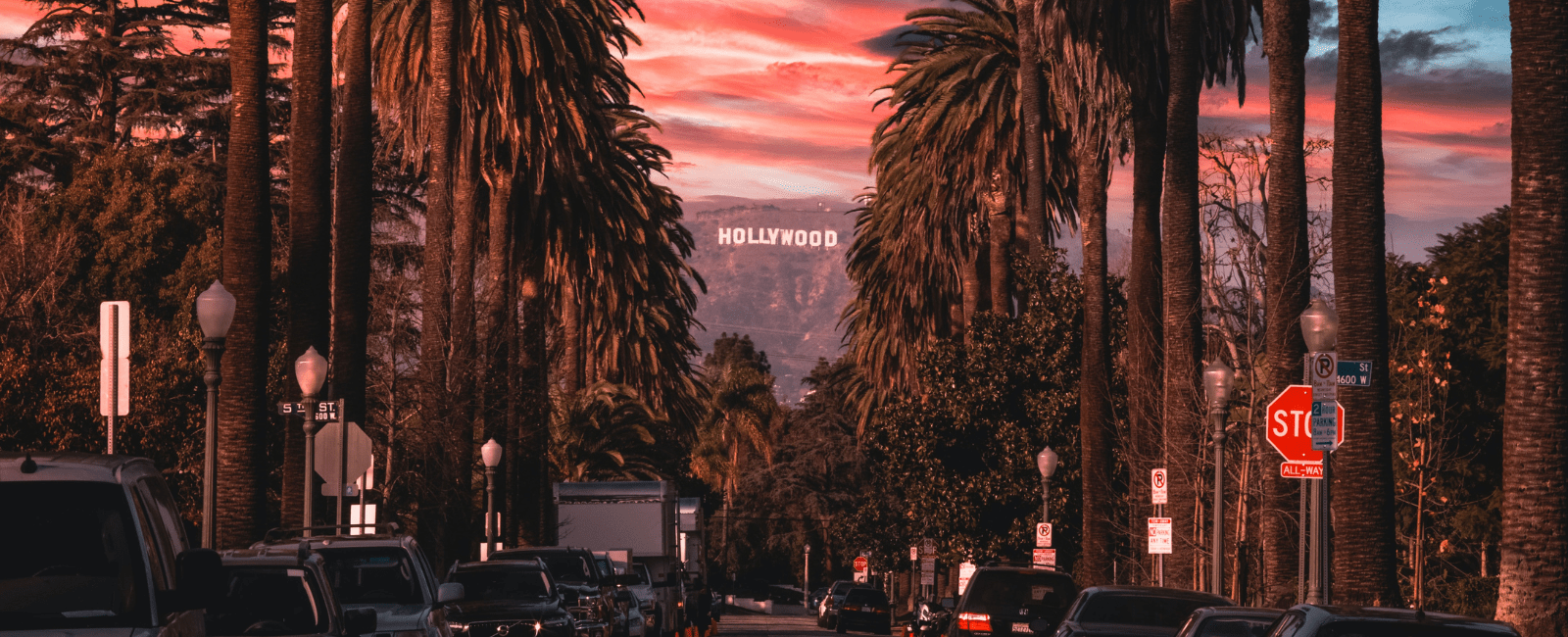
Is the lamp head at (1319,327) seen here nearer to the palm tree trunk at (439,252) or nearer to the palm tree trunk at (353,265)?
the palm tree trunk at (353,265)

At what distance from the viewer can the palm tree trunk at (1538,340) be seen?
14.9m

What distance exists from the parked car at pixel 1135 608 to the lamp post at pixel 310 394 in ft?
32.0

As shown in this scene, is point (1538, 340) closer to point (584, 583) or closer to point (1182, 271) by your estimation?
point (1182, 271)

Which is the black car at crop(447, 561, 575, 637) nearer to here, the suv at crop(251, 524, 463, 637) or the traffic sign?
the suv at crop(251, 524, 463, 637)

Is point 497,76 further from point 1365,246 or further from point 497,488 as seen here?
point 1365,246

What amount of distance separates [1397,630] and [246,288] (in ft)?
52.5

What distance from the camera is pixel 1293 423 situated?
63.1 ft

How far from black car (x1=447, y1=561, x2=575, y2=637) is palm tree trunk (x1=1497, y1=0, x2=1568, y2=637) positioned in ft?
33.7

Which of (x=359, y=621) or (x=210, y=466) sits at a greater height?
(x=210, y=466)

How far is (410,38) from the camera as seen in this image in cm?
3925

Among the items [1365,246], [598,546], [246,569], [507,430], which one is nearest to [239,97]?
[246,569]

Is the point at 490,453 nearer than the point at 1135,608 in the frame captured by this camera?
No

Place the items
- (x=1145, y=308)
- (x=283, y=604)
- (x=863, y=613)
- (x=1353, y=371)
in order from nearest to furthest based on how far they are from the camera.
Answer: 1. (x=283, y=604)
2. (x=1353, y=371)
3. (x=1145, y=308)
4. (x=863, y=613)

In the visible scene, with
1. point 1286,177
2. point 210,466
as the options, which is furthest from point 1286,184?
point 210,466
